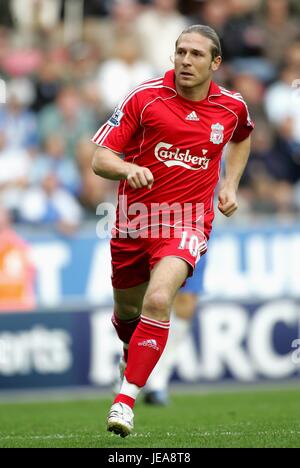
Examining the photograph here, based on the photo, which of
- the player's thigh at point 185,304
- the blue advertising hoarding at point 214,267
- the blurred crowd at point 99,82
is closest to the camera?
the player's thigh at point 185,304

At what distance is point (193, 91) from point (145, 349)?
192 centimetres

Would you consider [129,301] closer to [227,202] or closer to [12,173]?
[227,202]

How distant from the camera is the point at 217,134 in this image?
778cm

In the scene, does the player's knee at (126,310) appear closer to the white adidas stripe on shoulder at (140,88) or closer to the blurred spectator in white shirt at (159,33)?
the white adidas stripe on shoulder at (140,88)

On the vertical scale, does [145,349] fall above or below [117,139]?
below

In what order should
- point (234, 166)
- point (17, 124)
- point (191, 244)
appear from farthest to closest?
point (17, 124)
point (234, 166)
point (191, 244)

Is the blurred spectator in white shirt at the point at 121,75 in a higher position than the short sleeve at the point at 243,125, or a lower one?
higher

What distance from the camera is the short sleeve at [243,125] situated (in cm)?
804

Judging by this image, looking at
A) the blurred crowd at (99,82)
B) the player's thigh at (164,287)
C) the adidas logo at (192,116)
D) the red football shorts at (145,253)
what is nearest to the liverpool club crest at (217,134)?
the adidas logo at (192,116)

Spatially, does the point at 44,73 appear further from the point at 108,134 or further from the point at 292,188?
the point at 108,134

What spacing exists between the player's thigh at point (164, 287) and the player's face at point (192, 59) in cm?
129

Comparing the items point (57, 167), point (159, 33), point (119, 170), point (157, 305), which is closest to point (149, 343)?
point (157, 305)

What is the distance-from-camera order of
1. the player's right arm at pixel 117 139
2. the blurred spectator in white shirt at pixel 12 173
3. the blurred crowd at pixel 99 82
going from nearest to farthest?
the player's right arm at pixel 117 139 < the blurred spectator in white shirt at pixel 12 173 < the blurred crowd at pixel 99 82

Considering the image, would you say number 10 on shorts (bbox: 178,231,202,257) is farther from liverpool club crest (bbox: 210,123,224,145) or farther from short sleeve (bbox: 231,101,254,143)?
short sleeve (bbox: 231,101,254,143)
